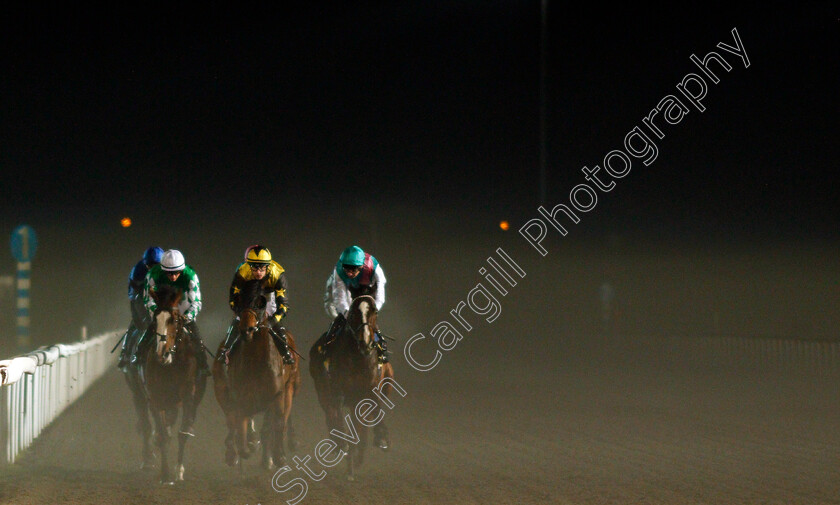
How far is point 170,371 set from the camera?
938 cm

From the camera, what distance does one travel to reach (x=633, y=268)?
150 feet

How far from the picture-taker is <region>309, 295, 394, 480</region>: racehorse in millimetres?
9367

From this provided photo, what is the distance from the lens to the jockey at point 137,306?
10438 millimetres

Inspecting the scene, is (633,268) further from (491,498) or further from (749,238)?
(491,498)

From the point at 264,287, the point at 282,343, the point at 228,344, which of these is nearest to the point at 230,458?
the point at 228,344

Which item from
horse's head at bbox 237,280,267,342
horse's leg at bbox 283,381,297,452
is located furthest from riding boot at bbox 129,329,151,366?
horse's leg at bbox 283,381,297,452

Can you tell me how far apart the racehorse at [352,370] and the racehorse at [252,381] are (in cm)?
52

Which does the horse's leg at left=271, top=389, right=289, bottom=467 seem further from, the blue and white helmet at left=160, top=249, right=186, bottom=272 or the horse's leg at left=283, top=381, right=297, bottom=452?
the blue and white helmet at left=160, top=249, right=186, bottom=272

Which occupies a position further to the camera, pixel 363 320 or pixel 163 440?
pixel 363 320

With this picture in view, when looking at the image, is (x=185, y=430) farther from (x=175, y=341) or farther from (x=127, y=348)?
(x=127, y=348)

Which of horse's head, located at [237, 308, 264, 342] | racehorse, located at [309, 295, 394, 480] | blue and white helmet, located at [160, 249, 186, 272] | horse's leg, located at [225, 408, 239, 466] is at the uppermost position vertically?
blue and white helmet, located at [160, 249, 186, 272]

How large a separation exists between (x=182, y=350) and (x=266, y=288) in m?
0.95

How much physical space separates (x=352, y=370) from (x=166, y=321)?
5.72 feet

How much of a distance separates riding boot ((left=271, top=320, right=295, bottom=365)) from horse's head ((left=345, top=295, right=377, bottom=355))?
661 mm
